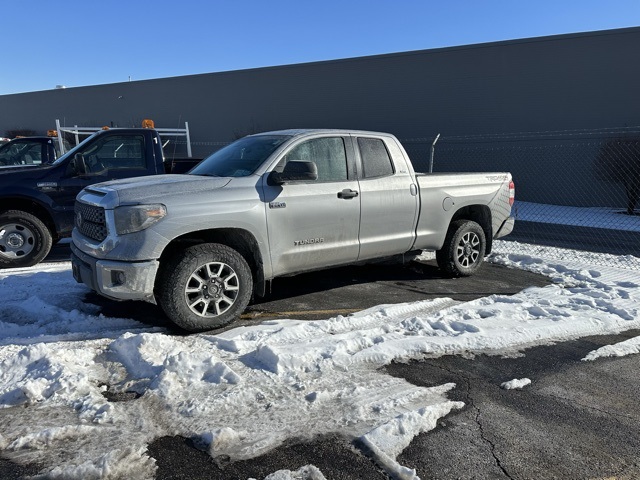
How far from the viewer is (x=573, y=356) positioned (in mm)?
4215

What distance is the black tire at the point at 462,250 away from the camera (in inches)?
263

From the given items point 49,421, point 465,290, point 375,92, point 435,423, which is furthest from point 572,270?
point 375,92

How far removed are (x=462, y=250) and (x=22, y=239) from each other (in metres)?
6.25

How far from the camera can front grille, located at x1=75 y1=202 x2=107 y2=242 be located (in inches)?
A: 173

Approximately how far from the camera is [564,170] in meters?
17.8

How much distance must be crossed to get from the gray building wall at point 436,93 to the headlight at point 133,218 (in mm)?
17224

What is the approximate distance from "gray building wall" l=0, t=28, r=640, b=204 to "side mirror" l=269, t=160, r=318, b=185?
52.3 feet

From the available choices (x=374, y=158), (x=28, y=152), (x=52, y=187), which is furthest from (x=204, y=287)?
(x=28, y=152)

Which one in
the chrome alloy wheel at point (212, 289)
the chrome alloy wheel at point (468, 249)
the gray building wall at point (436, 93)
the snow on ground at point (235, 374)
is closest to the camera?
the snow on ground at point (235, 374)

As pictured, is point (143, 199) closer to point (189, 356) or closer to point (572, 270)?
point (189, 356)

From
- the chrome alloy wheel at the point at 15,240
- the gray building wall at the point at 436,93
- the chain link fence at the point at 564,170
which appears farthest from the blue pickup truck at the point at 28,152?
the gray building wall at the point at 436,93

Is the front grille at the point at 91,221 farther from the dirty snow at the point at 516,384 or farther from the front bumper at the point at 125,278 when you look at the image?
the dirty snow at the point at 516,384

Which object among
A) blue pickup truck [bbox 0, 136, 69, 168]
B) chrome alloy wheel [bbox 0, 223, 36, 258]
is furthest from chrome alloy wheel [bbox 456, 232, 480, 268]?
blue pickup truck [bbox 0, 136, 69, 168]

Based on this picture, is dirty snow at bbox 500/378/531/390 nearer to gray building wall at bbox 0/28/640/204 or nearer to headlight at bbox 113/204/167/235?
headlight at bbox 113/204/167/235
